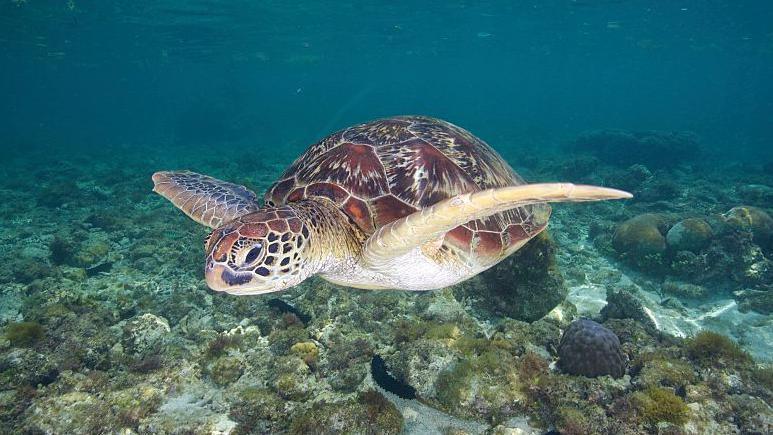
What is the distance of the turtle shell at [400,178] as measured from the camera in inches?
122

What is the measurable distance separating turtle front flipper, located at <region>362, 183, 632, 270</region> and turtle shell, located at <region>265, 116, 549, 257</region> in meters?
0.56

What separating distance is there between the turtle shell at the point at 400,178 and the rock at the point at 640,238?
3.44m

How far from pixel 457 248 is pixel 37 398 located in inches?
138

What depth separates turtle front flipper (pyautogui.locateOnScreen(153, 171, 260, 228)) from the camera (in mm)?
3625

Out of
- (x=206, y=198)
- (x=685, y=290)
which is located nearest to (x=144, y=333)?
(x=206, y=198)

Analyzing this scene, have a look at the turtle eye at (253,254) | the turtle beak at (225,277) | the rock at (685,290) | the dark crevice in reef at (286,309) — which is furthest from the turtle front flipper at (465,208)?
the rock at (685,290)

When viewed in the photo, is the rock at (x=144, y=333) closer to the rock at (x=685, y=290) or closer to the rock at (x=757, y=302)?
the rock at (x=685, y=290)

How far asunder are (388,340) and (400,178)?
1780mm

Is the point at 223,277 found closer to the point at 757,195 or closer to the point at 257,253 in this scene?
the point at 257,253

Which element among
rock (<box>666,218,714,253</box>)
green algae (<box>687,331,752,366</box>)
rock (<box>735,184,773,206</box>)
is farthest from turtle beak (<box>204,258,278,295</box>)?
rock (<box>735,184,773,206</box>)

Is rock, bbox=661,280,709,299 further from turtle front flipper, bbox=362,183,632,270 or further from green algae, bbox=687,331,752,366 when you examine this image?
turtle front flipper, bbox=362,183,632,270

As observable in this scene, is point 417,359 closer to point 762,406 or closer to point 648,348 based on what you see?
point 648,348

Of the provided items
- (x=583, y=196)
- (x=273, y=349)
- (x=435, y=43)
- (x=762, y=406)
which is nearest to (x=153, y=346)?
(x=273, y=349)

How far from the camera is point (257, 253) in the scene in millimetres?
2277
